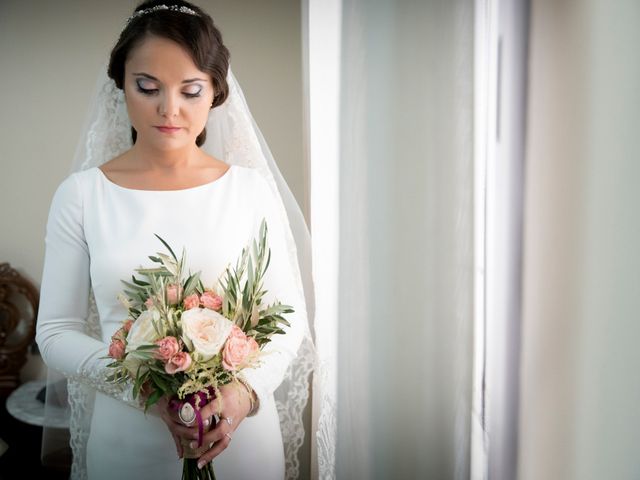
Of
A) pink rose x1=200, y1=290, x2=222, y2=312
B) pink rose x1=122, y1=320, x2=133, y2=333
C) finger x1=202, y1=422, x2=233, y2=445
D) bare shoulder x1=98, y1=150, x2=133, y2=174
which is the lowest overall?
finger x1=202, y1=422, x2=233, y2=445

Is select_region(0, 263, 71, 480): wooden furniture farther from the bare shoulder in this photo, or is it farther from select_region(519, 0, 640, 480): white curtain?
select_region(519, 0, 640, 480): white curtain

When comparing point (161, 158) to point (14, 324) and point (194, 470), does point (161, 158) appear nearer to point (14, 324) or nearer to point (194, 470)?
point (194, 470)

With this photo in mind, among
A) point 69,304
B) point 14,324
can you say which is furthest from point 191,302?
point 14,324

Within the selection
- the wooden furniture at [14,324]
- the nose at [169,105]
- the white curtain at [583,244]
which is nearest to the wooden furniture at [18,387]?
the wooden furniture at [14,324]

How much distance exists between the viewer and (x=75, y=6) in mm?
2619

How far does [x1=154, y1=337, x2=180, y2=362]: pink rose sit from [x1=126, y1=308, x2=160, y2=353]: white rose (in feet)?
0.10

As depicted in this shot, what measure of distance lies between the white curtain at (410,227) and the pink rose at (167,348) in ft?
1.58

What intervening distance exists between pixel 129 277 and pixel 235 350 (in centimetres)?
41

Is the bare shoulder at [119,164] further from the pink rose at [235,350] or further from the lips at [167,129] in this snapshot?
the pink rose at [235,350]

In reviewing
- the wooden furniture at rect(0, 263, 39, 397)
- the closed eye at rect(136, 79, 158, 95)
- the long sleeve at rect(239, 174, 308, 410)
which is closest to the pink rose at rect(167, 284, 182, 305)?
the long sleeve at rect(239, 174, 308, 410)

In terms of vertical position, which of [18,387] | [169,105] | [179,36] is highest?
[179,36]

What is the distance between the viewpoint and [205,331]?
1076 millimetres

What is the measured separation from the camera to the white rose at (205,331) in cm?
106

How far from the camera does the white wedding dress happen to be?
1.31 metres
